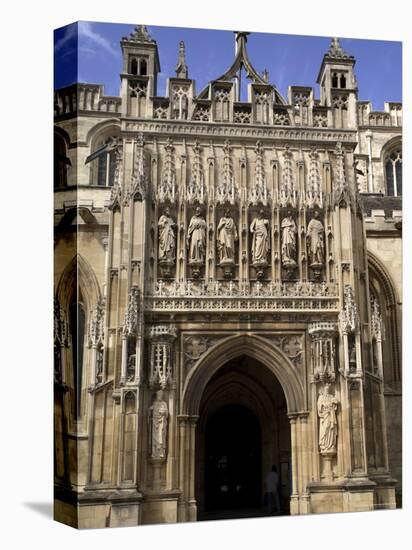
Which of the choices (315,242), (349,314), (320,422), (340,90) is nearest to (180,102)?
(340,90)

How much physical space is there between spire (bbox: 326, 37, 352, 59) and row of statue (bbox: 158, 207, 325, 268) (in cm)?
339

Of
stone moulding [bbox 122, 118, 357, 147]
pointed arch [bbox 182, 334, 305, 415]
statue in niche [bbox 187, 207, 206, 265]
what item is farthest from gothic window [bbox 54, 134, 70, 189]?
pointed arch [bbox 182, 334, 305, 415]

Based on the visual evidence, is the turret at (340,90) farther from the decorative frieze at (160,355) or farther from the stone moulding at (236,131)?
the decorative frieze at (160,355)

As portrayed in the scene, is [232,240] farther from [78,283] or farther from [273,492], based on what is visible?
[273,492]

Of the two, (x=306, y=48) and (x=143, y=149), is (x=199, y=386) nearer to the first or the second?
(x=143, y=149)

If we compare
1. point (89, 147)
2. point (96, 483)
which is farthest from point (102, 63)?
point (96, 483)

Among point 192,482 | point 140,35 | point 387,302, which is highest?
point 140,35

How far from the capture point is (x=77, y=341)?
13961mm

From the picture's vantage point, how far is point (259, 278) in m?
15.3

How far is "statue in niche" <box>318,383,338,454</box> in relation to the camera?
580 inches

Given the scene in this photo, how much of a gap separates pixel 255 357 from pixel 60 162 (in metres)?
5.42

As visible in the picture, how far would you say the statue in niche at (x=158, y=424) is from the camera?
1431 cm

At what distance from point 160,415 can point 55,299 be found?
2966 mm

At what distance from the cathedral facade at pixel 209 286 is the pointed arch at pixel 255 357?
0.13ft
